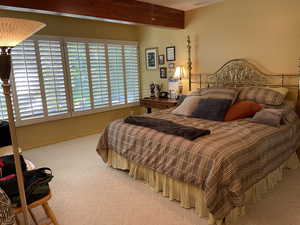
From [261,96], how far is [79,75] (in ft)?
11.2

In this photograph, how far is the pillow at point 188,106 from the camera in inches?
131

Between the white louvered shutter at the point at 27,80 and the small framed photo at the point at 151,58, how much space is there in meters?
2.49

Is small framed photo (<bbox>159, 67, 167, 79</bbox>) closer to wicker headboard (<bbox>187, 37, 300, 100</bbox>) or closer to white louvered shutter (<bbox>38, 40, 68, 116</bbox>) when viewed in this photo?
wicker headboard (<bbox>187, 37, 300, 100</bbox>)

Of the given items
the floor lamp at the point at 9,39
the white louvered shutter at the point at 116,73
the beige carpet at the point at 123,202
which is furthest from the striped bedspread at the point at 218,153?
the white louvered shutter at the point at 116,73

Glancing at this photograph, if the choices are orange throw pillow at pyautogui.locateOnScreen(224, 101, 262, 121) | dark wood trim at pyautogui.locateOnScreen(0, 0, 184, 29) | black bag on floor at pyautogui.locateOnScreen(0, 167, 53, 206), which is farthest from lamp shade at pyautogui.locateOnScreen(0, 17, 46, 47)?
orange throw pillow at pyautogui.locateOnScreen(224, 101, 262, 121)

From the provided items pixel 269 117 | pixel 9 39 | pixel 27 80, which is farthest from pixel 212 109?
pixel 27 80

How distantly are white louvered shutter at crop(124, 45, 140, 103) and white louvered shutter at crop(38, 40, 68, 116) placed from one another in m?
1.60

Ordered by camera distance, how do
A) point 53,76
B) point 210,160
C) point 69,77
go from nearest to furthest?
point 210,160 → point 53,76 → point 69,77

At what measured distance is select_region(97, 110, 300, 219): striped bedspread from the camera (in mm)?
1895

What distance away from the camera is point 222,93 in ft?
11.0

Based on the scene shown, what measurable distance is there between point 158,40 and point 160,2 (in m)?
1.27

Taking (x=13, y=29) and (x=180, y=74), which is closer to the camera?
(x=13, y=29)

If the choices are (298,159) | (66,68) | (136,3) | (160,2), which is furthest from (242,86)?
(66,68)

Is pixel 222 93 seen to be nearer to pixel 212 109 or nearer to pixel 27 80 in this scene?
pixel 212 109
